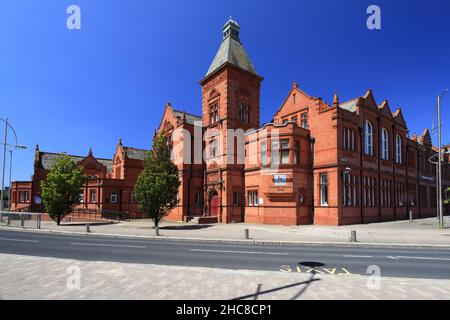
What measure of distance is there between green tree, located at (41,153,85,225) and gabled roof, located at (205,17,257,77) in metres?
18.8

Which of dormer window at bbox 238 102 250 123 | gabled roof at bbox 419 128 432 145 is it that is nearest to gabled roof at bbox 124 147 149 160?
dormer window at bbox 238 102 250 123

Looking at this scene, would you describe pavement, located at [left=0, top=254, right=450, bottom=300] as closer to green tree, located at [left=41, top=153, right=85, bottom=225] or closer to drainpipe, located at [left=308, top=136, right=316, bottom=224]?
drainpipe, located at [left=308, top=136, right=316, bottom=224]

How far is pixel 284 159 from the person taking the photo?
1078 inches

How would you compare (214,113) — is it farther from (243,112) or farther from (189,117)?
(189,117)

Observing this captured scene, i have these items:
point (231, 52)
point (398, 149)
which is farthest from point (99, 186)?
point (398, 149)

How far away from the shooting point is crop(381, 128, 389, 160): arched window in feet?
108

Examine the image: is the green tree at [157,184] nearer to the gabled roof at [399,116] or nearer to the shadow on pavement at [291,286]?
the shadow on pavement at [291,286]

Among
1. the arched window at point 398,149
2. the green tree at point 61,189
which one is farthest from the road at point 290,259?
the arched window at point 398,149

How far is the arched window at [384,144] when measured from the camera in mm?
32803

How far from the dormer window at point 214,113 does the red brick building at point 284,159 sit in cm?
12

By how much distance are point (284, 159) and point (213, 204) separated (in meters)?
9.77
